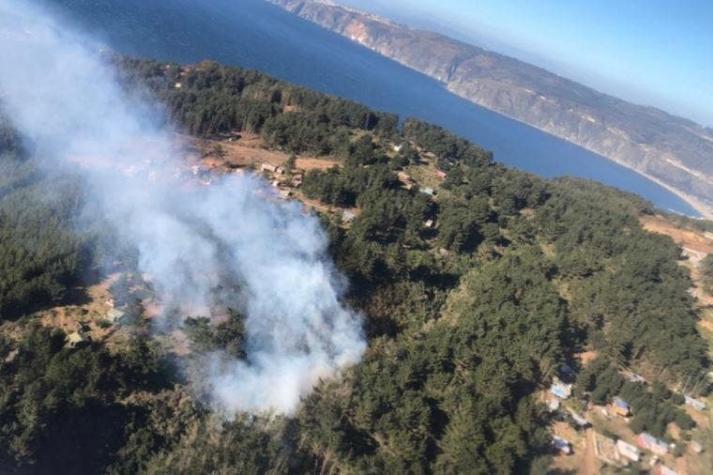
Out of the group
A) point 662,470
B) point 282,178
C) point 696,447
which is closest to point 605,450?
point 662,470

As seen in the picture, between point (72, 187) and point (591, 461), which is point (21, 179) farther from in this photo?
point (591, 461)

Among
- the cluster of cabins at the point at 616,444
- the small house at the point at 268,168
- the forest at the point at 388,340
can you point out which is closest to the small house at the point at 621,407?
the cluster of cabins at the point at 616,444

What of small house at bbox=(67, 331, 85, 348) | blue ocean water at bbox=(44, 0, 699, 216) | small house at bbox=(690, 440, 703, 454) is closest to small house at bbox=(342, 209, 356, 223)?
small house at bbox=(67, 331, 85, 348)

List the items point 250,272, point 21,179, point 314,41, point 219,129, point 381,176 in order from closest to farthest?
point 250,272 < point 21,179 < point 381,176 < point 219,129 < point 314,41

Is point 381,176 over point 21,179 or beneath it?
over

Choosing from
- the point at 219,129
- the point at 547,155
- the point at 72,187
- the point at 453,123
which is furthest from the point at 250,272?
the point at 547,155
